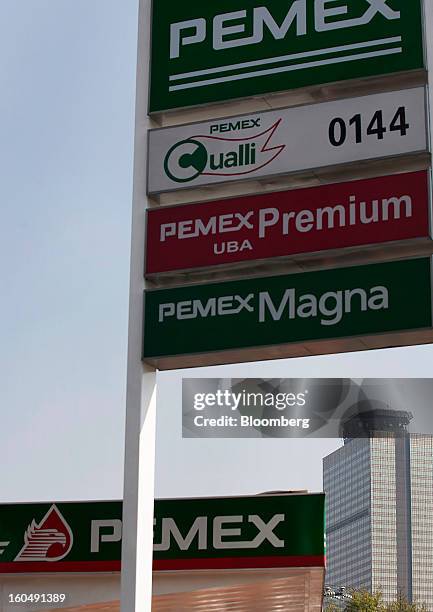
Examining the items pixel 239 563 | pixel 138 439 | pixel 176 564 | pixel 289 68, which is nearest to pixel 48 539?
pixel 176 564

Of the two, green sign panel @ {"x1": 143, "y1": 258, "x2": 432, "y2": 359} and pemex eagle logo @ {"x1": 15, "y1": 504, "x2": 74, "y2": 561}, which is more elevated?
green sign panel @ {"x1": 143, "y1": 258, "x2": 432, "y2": 359}

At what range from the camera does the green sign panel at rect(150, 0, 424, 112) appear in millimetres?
9688

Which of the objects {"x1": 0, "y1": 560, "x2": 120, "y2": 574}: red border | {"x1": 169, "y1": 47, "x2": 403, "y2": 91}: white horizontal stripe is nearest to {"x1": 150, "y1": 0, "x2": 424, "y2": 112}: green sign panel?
{"x1": 169, "y1": 47, "x2": 403, "y2": 91}: white horizontal stripe

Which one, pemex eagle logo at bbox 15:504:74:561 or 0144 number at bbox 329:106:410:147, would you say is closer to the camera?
0144 number at bbox 329:106:410:147

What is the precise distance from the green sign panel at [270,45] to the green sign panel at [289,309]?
68.1 inches

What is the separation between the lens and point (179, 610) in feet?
48.8

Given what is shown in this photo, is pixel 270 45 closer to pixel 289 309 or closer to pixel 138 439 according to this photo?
pixel 289 309

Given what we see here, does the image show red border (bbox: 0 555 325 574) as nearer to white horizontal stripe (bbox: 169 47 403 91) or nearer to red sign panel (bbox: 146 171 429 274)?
red sign panel (bbox: 146 171 429 274)

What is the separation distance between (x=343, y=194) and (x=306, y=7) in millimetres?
1795

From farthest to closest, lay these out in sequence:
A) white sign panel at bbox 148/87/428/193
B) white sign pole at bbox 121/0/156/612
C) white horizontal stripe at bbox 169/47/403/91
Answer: white horizontal stripe at bbox 169/47/403/91 < white sign panel at bbox 148/87/428/193 < white sign pole at bbox 121/0/156/612

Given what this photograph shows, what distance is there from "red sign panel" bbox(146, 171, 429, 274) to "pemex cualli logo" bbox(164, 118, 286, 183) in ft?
0.92

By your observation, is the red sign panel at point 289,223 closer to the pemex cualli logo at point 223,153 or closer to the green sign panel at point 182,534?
the pemex cualli logo at point 223,153

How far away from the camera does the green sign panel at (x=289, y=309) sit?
8.79 m

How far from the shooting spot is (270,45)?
10.0 metres
